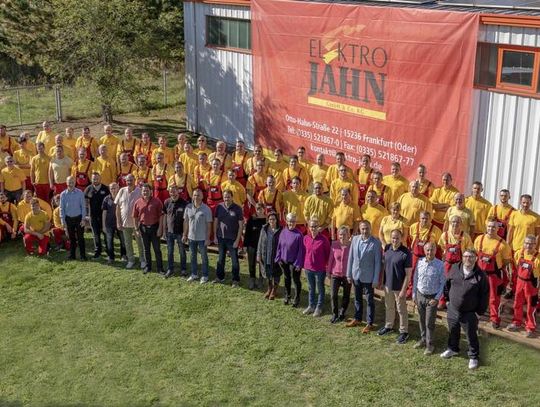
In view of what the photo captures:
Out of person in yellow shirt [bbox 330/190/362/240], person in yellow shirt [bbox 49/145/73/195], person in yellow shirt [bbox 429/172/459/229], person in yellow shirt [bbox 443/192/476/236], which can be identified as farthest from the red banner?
person in yellow shirt [bbox 49/145/73/195]

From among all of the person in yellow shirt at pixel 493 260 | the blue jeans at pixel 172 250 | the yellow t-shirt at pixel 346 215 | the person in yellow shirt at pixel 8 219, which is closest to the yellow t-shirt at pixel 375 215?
the yellow t-shirt at pixel 346 215

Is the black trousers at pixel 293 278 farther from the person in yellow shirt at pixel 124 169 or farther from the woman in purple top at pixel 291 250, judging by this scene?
the person in yellow shirt at pixel 124 169

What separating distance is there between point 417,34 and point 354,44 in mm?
1642

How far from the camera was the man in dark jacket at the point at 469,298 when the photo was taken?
27.4 feet

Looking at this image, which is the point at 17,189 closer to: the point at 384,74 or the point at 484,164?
the point at 384,74

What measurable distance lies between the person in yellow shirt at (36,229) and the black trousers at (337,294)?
5969mm

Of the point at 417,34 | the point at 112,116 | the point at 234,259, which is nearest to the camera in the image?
the point at 234,259

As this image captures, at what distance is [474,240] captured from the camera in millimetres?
9766

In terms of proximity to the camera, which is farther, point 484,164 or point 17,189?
point 17,189

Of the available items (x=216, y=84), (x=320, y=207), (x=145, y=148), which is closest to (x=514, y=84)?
(x=320, y=207)

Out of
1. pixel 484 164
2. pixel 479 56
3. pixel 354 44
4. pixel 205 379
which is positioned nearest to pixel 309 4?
pixel 354 44

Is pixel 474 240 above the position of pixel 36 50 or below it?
below

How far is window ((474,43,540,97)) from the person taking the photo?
443 inches

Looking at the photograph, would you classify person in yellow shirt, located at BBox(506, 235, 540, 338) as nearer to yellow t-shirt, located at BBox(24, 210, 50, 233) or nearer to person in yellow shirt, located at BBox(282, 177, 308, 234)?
person in yellow shirt, located at BBox(282, 177, 308, 234)
